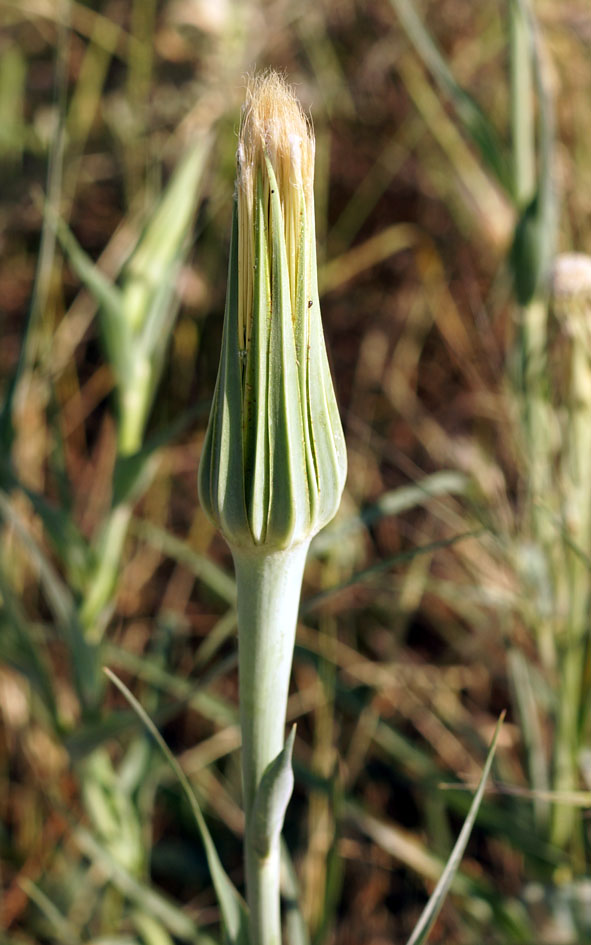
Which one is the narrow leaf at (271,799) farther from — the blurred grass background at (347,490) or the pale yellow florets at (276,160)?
the pale yellow florets at (276,160)

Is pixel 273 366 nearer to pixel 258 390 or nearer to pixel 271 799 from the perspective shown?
pixel 258 390

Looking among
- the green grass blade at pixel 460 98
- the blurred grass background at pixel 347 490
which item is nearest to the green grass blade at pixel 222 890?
the blurred grass background at pixel 347 490

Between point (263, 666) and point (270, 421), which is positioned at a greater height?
point (270, 421)

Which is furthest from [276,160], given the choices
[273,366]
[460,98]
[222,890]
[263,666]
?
[460,98]

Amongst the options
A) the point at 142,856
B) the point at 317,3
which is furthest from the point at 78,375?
the point at 142,856

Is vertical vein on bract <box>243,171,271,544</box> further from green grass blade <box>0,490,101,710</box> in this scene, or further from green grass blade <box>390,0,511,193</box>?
green grass blade <box>390,0,511,193</box>

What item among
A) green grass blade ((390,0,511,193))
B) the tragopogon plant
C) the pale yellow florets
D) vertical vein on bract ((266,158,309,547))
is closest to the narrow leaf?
the tragopogon plant

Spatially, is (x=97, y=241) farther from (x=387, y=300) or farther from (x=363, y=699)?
(x=363, y=699)

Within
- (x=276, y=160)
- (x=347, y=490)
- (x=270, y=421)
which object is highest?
(x=276, y=160)
